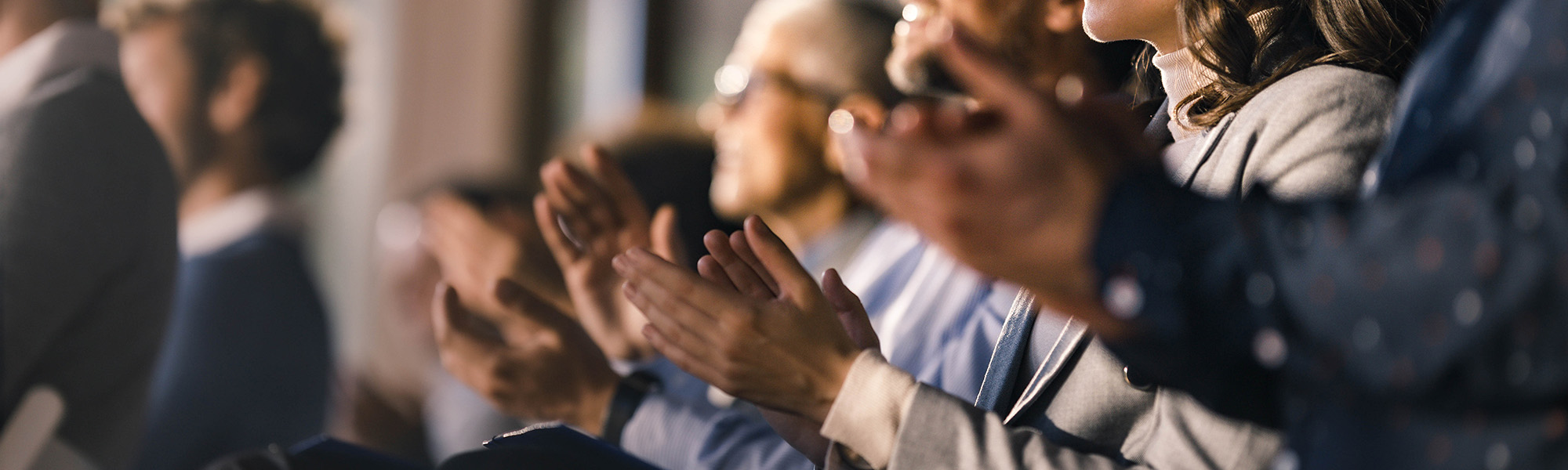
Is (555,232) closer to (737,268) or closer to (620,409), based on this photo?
(620,409)

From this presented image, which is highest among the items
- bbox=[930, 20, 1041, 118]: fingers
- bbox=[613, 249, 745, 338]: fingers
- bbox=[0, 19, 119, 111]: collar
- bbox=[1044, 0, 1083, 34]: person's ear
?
bbox=[930, 20, 1041, 118]: fingers

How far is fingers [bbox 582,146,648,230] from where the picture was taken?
85 centimetres

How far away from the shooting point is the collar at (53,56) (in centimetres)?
87

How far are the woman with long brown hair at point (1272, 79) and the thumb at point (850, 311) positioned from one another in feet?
0.51

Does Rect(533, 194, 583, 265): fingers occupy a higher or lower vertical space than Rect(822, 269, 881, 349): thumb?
lower

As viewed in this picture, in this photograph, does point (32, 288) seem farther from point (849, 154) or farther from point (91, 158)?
point (849, 154)

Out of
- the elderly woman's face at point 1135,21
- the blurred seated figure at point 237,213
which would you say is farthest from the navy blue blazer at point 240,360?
the elderly woman's face at point 1135,21

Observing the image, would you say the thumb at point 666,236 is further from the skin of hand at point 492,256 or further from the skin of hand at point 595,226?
the skin of hand at point 492,256

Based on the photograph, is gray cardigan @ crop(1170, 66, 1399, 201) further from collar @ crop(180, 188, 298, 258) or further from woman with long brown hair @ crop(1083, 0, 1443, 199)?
collar @ crop(180, 188, 298, 258)

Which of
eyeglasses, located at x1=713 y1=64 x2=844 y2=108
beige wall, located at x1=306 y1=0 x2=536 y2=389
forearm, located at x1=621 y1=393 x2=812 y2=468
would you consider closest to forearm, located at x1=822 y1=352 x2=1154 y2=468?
forearm, located at x1=621 y1=393 x2=812 y2=468

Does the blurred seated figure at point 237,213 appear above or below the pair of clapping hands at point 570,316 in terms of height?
below

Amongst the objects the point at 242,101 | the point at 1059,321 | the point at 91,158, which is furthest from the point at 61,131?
the point at 1059,321

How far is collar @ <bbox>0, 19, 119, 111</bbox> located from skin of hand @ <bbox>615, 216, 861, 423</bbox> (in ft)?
2.05

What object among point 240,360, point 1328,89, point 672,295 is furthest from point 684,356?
point 240,360
